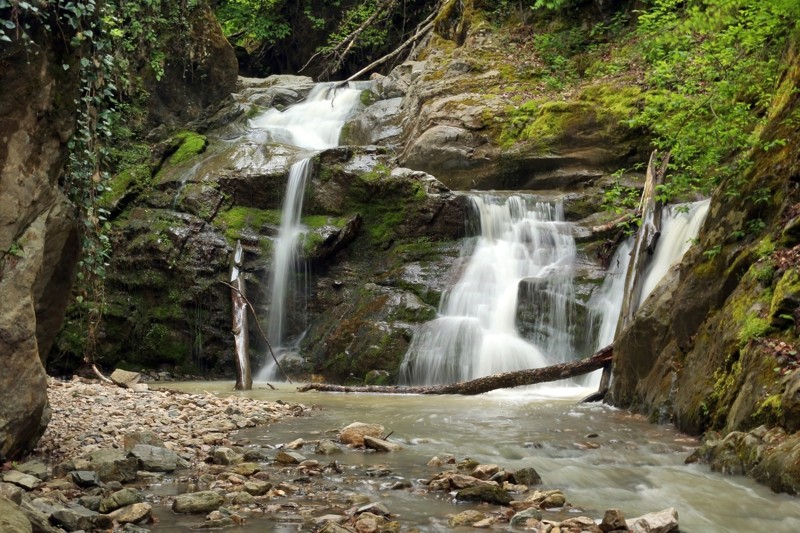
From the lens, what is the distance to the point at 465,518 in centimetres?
427

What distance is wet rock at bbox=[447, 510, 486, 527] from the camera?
13.9 ft

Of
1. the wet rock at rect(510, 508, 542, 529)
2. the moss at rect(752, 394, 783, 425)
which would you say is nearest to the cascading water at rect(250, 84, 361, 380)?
the moss at rect(752, 394, 783, 425)

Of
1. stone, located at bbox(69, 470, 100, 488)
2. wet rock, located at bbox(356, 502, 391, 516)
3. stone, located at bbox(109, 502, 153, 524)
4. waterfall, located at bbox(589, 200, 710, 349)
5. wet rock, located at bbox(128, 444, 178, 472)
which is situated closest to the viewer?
stone, located at bbox(109, 502, 153, 524)

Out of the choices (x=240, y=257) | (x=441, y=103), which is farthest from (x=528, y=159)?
(x=240, y=257)

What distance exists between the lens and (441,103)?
17891 mm

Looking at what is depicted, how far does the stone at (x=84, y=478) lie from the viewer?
4828 mm

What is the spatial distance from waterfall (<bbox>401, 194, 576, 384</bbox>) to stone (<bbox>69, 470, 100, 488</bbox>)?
791 cm

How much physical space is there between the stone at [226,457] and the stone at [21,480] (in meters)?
1.42

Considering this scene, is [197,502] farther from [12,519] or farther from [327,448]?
[327,448]

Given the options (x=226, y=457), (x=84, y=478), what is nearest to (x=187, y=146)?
(x=226, y=457)

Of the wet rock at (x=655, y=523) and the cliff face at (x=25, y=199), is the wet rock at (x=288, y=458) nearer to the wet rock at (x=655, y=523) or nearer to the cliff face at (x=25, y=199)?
the cliff face at (x=25, y=199)

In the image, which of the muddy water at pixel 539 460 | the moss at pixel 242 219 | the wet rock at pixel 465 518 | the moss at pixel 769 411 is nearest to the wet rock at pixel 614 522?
the muddy water at pixel 539 460

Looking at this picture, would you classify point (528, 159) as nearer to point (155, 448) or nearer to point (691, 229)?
point (691, 229)

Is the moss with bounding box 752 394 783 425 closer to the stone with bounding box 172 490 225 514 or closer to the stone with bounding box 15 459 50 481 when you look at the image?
the stone with bounding box 172 490 225 514
